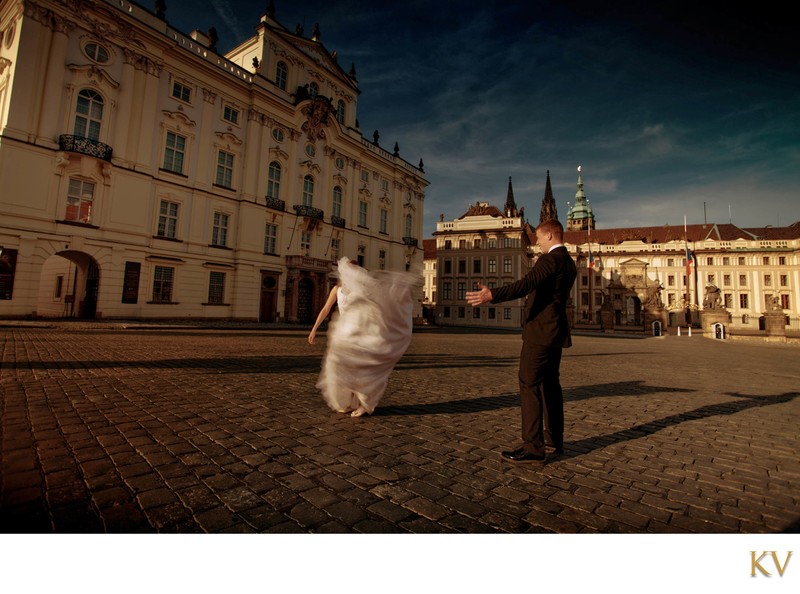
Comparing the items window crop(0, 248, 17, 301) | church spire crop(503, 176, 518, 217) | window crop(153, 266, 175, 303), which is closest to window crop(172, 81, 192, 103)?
window crop(153, 266, 175, 303)

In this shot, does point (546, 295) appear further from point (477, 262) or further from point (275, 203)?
point (477, 262)

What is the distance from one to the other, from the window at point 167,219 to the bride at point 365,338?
2299 cm

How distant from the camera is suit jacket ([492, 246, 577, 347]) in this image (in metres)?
3.22

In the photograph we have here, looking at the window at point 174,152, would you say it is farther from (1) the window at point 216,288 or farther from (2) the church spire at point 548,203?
(2) the church spire at point 548,203

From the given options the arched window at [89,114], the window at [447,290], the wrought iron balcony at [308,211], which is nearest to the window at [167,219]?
the arched window at [89,114]

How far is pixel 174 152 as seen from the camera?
23594mm

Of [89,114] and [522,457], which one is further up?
[89,114]

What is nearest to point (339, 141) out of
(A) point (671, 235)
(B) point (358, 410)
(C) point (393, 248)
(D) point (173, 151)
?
(C) point (393, 248)

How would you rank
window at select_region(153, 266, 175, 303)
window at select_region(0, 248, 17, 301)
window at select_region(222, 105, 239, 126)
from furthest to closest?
window at select_region(222, 105, 239, 126) < window at select_region(153, 266, 175, 303) < window at select_region(0, 248, 17, 301)

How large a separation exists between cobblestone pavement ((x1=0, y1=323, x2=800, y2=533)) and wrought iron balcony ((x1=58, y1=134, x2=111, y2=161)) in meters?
18.1

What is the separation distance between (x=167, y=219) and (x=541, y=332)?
25513 millimetres

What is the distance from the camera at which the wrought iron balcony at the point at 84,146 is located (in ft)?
61.1

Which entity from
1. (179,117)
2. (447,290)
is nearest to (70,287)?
(179,117)

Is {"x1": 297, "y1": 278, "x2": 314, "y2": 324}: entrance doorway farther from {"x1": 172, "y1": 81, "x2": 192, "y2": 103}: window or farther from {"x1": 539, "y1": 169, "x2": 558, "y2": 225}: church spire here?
{"x1": 539, "y1": 169, "x2": 558, "y2": 225}: church spire
